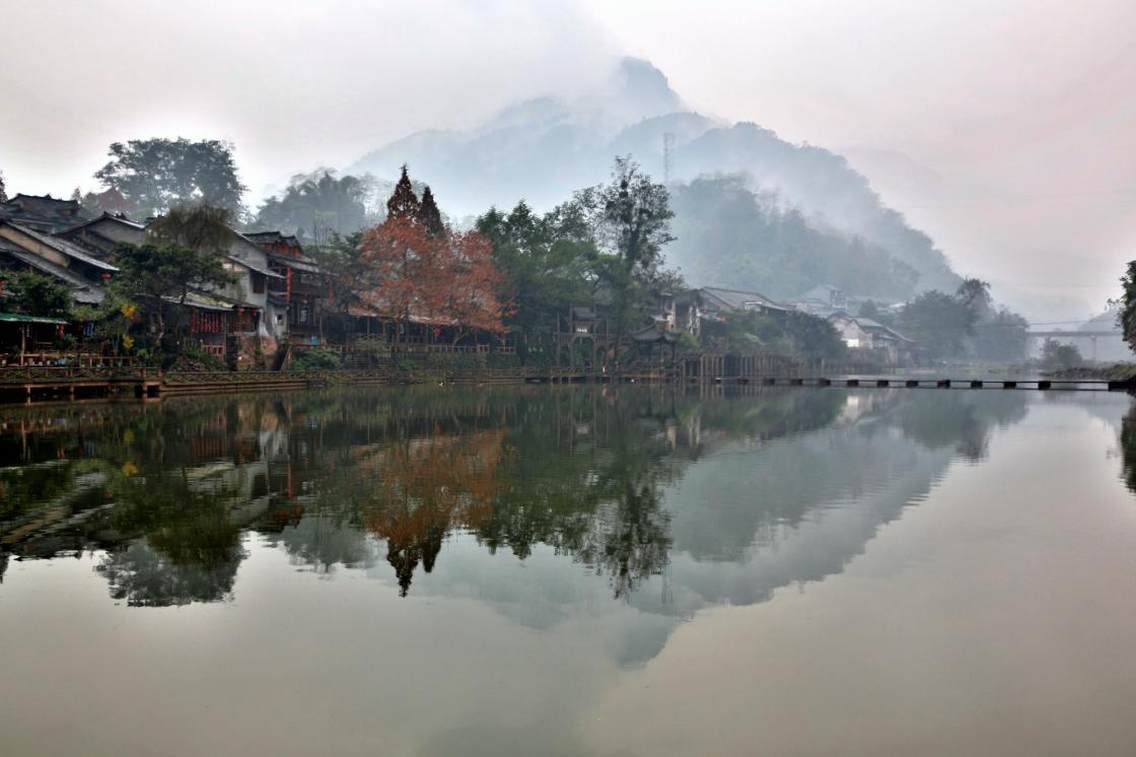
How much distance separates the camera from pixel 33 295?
36.5 metres

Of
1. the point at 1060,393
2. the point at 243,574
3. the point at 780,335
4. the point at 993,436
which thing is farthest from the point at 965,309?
the point at 243,574

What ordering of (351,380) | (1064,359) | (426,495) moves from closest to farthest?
(426,495)
(351,380)
(1064,359)

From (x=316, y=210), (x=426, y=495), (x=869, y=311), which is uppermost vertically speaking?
(x=316, y=210)

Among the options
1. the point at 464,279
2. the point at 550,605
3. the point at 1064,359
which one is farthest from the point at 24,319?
the point at 1064,359

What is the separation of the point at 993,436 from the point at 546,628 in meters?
25.8

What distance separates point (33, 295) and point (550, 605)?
3697cm

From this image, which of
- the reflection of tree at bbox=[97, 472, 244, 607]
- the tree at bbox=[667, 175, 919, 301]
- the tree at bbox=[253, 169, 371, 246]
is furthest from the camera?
the tree at bbox=[667, 175, 919, 301]

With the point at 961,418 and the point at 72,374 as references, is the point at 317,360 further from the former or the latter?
the point at 961,418

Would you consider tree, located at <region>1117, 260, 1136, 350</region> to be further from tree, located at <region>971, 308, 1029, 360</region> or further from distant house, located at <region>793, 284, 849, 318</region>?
tree, located at <region>971, 308, 1029, 360</region>

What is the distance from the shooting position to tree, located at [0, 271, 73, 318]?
36062 millimetres

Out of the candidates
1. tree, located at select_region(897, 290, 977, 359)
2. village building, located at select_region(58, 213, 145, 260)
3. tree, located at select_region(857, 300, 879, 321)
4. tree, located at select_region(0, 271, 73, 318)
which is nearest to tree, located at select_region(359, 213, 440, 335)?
village building, located at select_region(58, 213, 145, 260)

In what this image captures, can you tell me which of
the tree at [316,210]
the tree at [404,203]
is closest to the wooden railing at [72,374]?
the tree at [404,203]

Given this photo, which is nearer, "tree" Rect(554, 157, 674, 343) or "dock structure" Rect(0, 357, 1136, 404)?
"dock structure" Rect(0, 357, 1136, 404)

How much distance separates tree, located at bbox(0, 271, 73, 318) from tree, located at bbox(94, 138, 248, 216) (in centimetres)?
6050
